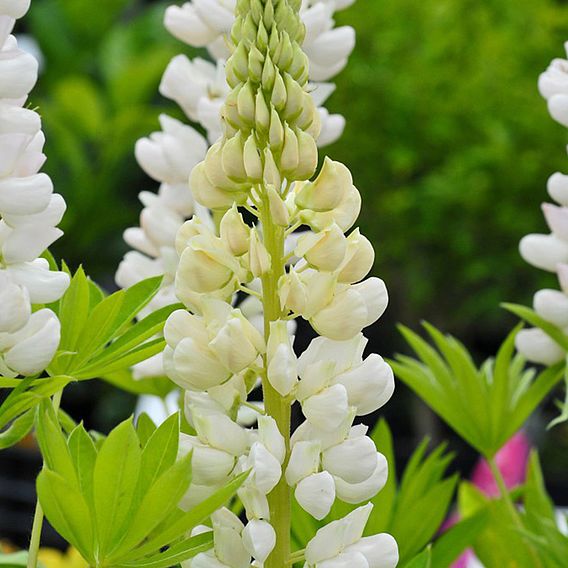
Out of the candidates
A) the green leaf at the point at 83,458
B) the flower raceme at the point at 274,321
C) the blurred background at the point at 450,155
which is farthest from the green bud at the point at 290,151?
the blurred background at the point at 450,155

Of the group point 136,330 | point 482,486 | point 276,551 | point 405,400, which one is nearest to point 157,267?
point 136,330

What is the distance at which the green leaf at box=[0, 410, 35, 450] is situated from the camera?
37 centimetres

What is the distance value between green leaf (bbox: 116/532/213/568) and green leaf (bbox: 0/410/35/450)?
6 cm

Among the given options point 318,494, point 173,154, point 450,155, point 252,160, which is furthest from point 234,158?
point 450,155

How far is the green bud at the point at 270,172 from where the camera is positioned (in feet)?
1.16

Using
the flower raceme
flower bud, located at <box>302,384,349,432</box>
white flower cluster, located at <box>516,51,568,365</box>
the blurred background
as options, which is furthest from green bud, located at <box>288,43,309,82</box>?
the blurred background

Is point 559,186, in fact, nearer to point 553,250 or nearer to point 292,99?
point 553,250

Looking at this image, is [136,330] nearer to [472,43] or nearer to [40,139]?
[40,139]

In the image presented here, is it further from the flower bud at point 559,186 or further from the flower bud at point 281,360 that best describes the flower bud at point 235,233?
the flower bud at point 559,186

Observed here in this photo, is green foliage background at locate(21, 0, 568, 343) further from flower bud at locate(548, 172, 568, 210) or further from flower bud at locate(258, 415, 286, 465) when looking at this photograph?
flower bud at locate(258, 415, 286, 465)

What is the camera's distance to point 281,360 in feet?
1.14

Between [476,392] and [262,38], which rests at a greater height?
[262,38]

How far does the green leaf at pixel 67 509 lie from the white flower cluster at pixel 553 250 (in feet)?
0.96

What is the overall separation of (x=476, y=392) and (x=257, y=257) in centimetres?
29
